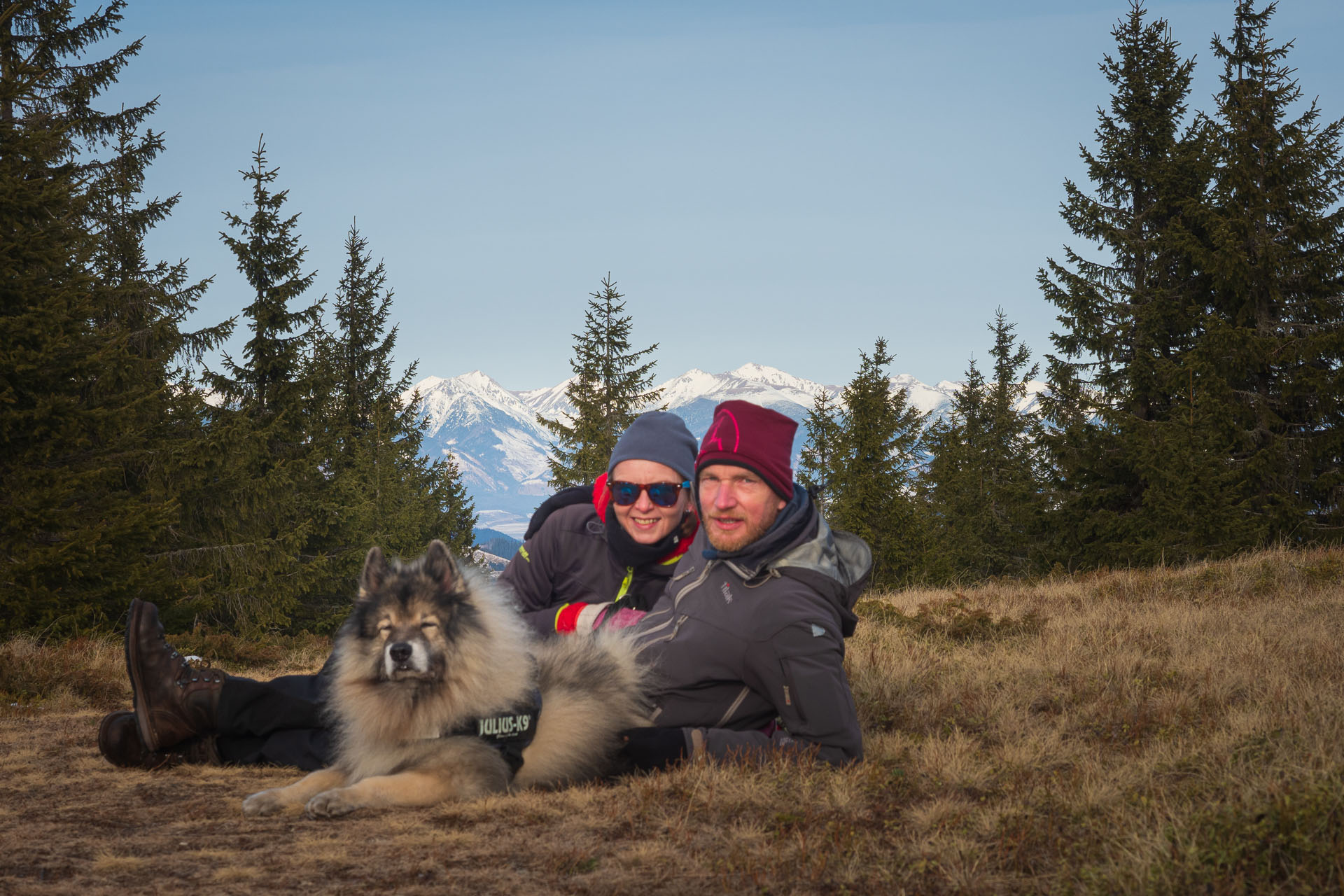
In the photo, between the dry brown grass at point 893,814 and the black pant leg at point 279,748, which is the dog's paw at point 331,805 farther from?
the black pant leg at point 279,748

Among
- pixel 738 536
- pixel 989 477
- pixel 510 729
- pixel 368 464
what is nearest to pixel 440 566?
pixel 510 729

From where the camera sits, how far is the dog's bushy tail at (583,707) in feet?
15.3

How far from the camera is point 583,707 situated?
4809 mm

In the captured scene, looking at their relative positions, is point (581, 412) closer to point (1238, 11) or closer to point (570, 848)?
point (1238, 11)

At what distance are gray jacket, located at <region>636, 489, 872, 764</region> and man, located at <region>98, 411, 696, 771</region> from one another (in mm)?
604

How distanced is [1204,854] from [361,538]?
1146 inches

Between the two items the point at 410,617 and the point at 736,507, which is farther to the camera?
the point at 736,507

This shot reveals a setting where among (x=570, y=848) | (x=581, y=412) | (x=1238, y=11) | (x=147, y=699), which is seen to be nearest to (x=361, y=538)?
(x=581, y=412)

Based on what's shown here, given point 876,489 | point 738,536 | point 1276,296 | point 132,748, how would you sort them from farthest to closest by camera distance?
point 876,489 → point 1276,296 → point 132,748 → point 738,536

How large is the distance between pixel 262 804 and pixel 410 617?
1117mm

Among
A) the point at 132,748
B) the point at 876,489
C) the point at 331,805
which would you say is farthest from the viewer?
the point at 876,489

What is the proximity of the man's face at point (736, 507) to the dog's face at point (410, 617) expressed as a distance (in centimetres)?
140

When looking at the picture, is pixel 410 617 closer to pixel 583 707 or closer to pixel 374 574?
pixel 374 574

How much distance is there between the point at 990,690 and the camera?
636cm
